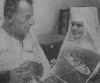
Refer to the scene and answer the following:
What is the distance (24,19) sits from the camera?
113 centimetres

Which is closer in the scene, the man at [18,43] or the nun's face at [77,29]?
the man at [18,43]

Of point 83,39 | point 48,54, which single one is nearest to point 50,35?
point 48,54

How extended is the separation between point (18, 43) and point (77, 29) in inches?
15.5

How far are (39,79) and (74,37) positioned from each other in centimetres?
35

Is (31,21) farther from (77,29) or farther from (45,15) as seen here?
(77,29)

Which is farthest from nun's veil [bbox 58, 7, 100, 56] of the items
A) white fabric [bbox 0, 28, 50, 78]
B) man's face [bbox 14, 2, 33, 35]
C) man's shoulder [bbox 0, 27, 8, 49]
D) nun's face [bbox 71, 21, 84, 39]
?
man's shoulder [bbox 0, 27, 8, 49]

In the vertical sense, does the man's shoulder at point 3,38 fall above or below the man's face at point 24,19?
below

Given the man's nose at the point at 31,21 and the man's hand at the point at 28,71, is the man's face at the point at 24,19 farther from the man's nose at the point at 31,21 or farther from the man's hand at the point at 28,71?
the man's hand at the point at 28,71

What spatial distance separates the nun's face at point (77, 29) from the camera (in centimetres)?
119

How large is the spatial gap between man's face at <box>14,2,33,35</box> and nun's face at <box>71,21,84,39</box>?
276 millimetres

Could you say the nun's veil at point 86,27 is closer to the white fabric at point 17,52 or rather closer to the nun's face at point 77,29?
the nun's face at point 77,29

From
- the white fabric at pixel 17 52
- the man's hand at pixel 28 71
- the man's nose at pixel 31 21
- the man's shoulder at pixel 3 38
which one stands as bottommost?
the man's hand at pixel 28 71

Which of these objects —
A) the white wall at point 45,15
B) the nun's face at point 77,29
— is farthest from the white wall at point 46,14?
the nun's face at point 77,29

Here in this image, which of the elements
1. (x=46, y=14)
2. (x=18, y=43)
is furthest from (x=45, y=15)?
(x=18, y=43)
